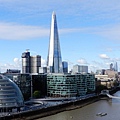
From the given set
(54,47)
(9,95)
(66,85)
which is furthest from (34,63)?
(9,95)

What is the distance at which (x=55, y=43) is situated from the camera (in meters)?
121

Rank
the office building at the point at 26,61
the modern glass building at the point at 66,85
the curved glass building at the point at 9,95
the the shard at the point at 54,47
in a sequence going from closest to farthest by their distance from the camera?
1. the curved glass building at the point at 9,95
2. the modern glass building at the point at 66,85
3. the the shard at the point at 54,47
4. the office building at the point at 26,61

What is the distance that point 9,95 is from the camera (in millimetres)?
50719

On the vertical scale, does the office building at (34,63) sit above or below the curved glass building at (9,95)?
above

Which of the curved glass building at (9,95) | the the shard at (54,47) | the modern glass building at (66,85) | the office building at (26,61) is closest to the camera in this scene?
the curved glass building at (9,95)

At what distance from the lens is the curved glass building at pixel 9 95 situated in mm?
49906

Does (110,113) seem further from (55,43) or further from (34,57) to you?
(34,57)

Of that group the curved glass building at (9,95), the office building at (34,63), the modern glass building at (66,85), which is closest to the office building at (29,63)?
the office building at (34,63)

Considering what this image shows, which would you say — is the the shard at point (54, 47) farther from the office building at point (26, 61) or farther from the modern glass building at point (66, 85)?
the office building at point (26, 61)

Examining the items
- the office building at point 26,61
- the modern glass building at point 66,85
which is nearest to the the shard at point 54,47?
the modern glass building at point 66,85

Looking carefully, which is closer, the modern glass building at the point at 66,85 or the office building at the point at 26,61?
the modern glass building at the point at 66,85

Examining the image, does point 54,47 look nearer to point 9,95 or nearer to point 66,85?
point 66,85

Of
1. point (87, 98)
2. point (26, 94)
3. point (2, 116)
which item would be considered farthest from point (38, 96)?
point (2, 116)

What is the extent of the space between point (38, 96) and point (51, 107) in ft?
65.9
